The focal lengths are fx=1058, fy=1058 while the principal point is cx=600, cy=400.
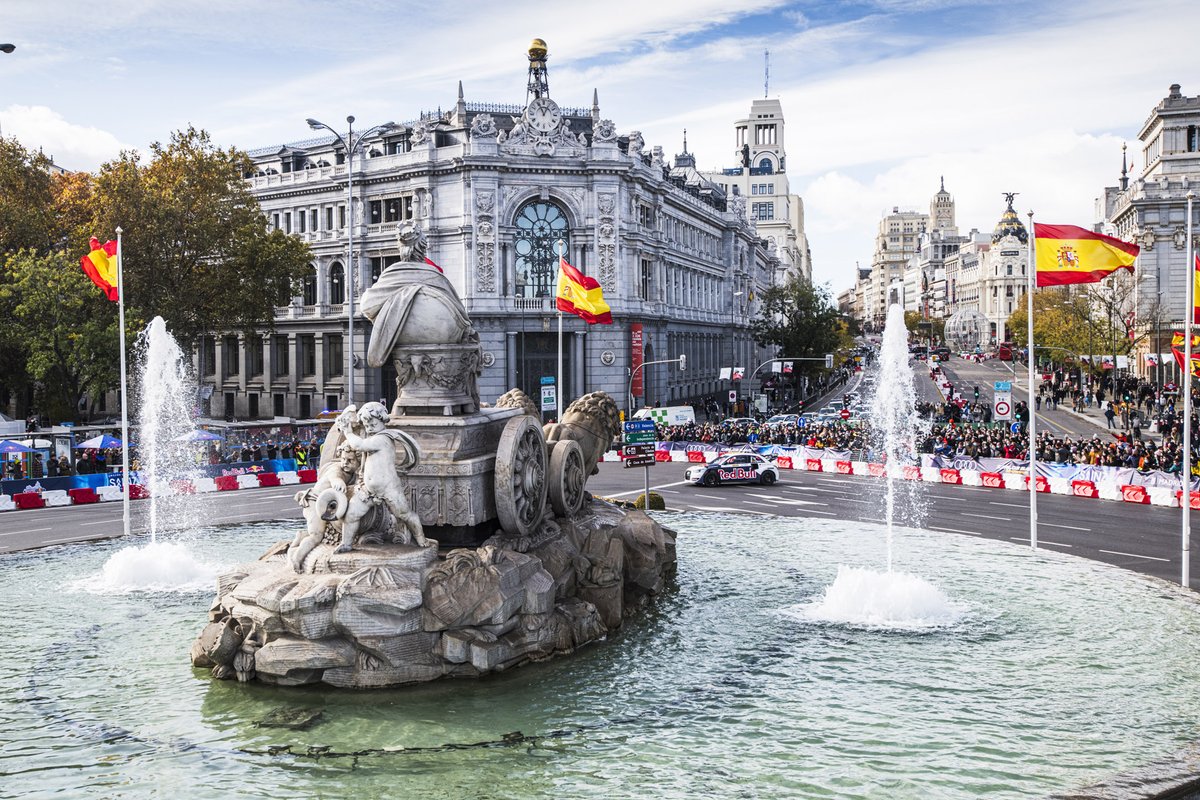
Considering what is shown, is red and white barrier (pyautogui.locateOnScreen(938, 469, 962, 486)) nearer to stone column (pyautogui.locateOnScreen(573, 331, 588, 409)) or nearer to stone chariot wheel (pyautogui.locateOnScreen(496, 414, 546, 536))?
stone column (pyautogui.locateOnScreen(573, 331, 588, 409))

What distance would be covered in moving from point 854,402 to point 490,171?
36635 millimetres

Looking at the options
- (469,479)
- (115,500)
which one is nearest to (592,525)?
(469,479)

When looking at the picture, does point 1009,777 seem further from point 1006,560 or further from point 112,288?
point 112,288

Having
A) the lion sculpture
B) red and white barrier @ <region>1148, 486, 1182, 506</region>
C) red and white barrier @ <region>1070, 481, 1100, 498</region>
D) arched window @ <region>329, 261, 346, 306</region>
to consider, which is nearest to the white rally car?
red and white barrier @ <region>1070, 481, 1100, 498</region>

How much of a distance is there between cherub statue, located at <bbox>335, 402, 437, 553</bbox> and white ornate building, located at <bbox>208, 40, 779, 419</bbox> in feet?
143

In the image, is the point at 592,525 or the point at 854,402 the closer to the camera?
the point at 592,525

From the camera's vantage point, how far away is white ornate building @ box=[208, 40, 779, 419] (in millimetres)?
64188

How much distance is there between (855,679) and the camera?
15805mm

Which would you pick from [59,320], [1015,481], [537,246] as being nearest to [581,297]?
[1015,481]

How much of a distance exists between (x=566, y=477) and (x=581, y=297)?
63.7 feet

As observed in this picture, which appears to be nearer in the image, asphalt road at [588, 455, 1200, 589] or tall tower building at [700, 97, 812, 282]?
asphalt road at [588, 455, 1200, 589]

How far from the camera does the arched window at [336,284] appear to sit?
237 ft

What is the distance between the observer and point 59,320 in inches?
1934

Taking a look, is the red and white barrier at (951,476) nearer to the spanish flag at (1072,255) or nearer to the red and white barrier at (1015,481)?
the red and white barrier at (1015,481)
